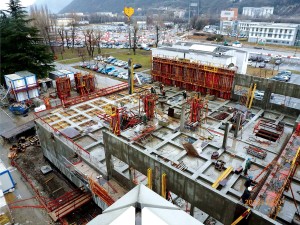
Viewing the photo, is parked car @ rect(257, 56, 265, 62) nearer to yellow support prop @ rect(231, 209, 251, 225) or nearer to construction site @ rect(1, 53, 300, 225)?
construction site @ rect(1, 53, 300, 225)

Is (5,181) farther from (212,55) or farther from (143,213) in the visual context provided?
(212,55)

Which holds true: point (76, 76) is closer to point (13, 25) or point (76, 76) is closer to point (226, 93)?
point (13, 25)

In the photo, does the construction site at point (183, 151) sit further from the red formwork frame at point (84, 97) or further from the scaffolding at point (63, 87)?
the scaffolding at point (63, 87)

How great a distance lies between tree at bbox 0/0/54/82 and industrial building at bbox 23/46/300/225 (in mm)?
7994

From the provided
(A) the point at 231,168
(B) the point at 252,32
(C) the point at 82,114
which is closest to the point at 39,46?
(C) the point at 82,114

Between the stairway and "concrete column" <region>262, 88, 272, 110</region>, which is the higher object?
"concrete column" <region>262, 88, 272, 110</region>

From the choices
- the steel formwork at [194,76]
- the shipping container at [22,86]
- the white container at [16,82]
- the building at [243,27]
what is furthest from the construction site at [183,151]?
the building at [243,27]

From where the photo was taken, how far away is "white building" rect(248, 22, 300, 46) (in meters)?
81.2

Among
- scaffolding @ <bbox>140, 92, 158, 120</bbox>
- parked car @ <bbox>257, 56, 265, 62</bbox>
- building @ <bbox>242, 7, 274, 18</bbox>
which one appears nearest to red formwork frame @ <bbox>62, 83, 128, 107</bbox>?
scaffolding @ <bbox>140, 92, 158, 120</bbox>

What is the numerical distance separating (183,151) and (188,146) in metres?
0.96

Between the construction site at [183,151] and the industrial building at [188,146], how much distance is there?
71 millimetres

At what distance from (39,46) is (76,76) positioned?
352 inches

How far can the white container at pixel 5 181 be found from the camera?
1806cm

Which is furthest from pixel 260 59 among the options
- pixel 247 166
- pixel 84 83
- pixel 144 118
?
pixel 247 166
